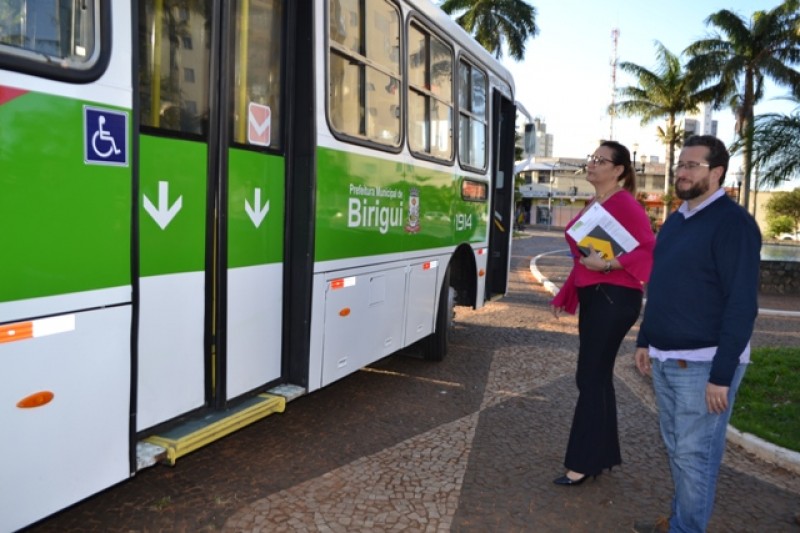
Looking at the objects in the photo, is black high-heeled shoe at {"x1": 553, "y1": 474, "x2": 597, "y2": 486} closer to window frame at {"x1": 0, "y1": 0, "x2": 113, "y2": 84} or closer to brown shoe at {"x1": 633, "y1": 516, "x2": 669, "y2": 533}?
brown shoe at {"x1": 633, "y1": 516, "x2": 669, "y2": 533}

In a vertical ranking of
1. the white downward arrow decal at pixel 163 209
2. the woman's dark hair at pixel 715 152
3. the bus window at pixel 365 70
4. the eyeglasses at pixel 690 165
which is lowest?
the white downward arrow decal at pixel 163 209

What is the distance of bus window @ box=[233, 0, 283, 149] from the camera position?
3996mm

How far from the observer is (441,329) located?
7.24m

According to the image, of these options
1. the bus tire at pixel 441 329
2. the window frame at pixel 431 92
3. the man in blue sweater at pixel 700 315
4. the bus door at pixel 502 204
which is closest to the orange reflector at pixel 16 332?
the man in blue sweater at pixel 700 315

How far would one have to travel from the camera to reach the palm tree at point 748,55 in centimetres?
2945

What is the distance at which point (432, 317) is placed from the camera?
6.80 m

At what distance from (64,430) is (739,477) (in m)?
4.24

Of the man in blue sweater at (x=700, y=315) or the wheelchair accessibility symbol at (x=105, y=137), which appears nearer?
the wheelchair accessibility symbol at (x=105, y=137)

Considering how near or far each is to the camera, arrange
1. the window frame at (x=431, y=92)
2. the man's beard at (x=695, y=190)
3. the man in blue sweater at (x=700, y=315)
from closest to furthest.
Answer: the man in blue sweater at (x=700, y=315) < the man's beard at (x=695, y=190) < the window frame at (x=431, y=92)

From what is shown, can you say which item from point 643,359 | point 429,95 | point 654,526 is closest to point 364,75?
point 429,95

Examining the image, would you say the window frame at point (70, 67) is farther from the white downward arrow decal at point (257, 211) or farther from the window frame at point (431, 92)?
the window frame at point (431, 92)

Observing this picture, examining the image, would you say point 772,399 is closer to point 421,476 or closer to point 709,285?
point 421,476

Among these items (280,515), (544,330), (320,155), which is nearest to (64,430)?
(280,515)

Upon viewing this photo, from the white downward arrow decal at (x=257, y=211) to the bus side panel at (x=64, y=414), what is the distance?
116cm
